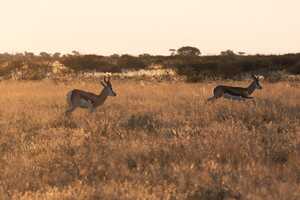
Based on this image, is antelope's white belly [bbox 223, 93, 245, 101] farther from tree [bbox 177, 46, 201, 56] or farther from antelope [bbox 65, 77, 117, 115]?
tree [bbox 177, 46, 201, 56]

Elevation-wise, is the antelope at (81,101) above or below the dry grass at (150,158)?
above

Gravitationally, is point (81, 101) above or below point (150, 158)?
above

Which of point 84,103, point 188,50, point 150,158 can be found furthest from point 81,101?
point 188,50

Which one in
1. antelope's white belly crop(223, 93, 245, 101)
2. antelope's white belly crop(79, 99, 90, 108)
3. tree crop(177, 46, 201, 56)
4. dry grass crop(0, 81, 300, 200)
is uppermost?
tree crop(177, 46, 201, 56)

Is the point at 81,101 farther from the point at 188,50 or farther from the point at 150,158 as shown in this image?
the point at 188,50

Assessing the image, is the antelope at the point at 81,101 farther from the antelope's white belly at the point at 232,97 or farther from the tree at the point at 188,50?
the tree at the point at 188,50

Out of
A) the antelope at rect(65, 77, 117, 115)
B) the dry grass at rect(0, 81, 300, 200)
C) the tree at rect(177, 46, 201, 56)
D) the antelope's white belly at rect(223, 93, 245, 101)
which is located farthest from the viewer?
the tree at rect(177, 46, 201, 56)

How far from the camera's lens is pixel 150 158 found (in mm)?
8844

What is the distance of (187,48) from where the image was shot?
88.4 m

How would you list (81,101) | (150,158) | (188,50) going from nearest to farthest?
(150,158)
(81,101)
(188,50)

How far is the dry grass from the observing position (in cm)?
677

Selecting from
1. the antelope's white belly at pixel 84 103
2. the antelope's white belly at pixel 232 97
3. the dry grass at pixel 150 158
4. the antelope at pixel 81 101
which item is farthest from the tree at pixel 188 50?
the dry grass at pixel 150 158

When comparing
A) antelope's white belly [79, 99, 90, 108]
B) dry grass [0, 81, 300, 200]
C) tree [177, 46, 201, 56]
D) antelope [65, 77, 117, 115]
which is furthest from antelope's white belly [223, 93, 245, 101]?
tree [177, 46, 201, 56]

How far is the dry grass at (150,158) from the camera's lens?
22.2 feet
